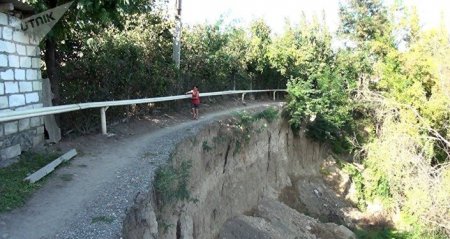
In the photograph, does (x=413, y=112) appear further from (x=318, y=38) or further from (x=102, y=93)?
(x=102, y=93)

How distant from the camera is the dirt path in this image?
17.8ft

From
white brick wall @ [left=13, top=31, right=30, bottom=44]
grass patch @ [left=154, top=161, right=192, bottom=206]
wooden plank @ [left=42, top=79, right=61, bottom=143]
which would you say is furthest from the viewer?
wooden plank @ [left=42, top=79, right=61, bottom=143]

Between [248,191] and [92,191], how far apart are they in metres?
8.65

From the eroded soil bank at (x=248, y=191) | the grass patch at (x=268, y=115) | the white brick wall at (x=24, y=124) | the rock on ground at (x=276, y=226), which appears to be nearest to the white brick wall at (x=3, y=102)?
the white brick wall at (x=24, y=124)

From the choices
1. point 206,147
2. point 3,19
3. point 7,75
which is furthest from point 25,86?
point 206,147

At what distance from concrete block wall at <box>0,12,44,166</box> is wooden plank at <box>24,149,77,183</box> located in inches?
31.7

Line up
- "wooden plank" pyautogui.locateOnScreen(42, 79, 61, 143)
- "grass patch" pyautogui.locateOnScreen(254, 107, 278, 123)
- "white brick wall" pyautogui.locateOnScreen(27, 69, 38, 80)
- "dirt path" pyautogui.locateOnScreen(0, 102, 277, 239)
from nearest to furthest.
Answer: "dirt path" pyautogui.locateOnScreen(0, 102, 277, 239) → "white brick wall" pyautogui.locateOnScreen(27, 69, 38, 80) → "wooden plank" pyautogui.locateOnScreen(42, 79, 61, 143) → "grass patch" pyautogui.locateOnScreen(254, 107, 278, 123)

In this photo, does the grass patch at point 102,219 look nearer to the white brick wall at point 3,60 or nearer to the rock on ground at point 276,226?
the white brick wall at point 3,60

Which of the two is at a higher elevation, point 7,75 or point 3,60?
point 3,60

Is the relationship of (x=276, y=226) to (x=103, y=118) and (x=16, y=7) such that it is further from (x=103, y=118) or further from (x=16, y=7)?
(x=16, y=7)

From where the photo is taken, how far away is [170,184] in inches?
310

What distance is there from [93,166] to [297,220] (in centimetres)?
931

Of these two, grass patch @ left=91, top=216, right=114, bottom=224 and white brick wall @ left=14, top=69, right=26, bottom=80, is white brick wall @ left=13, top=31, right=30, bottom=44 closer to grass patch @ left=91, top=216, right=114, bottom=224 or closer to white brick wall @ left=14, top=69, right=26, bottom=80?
white brick wall @ left=14, top=69, right=26, bottom=80

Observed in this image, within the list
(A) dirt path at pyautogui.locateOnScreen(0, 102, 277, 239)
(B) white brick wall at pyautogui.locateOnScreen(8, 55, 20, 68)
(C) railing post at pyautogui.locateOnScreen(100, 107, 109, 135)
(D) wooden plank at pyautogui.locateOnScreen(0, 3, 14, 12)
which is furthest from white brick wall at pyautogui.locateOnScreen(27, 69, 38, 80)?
(C) railing post at pyautogui.locateOnScreen(100, 107, 109, 135)
